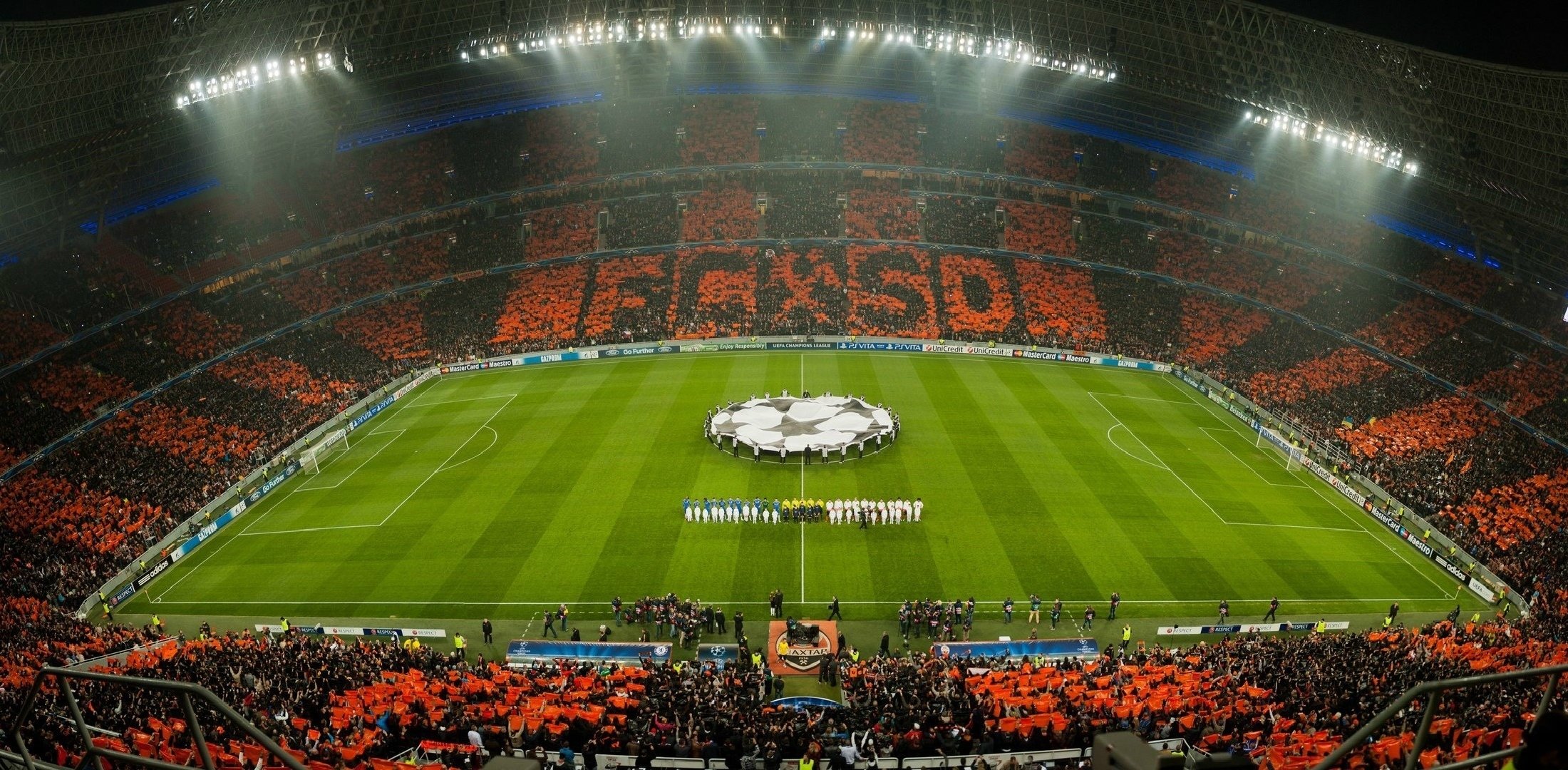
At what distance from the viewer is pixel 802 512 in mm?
39562

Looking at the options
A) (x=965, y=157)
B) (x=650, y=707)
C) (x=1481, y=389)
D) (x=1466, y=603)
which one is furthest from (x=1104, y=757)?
(x=965, y=157)

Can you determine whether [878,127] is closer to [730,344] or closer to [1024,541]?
[730,344]

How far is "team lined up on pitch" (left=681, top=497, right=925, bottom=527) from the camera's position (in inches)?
1547

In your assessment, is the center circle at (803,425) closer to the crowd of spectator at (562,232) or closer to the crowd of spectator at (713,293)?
the crowd of spectator at (713,293)

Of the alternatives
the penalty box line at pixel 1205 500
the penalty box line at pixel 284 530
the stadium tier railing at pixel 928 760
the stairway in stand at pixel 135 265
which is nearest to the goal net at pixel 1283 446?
the penalty box line at pixel 1205 500

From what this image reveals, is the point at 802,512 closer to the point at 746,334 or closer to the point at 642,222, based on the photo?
the point at 746,334

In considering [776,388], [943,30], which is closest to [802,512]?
[776,388]

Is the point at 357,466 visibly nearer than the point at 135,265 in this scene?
Yes

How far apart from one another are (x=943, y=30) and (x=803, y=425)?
41.5 meters

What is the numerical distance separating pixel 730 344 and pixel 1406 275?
46551mm

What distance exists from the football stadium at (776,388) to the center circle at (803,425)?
35 cm

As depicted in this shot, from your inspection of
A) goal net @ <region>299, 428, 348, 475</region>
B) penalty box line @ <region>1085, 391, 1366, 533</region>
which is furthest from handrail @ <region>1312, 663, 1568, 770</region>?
goal net @ <region>299, 428, 348, 475</region>

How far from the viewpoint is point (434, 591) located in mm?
35156

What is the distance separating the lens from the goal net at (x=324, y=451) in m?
47.5
